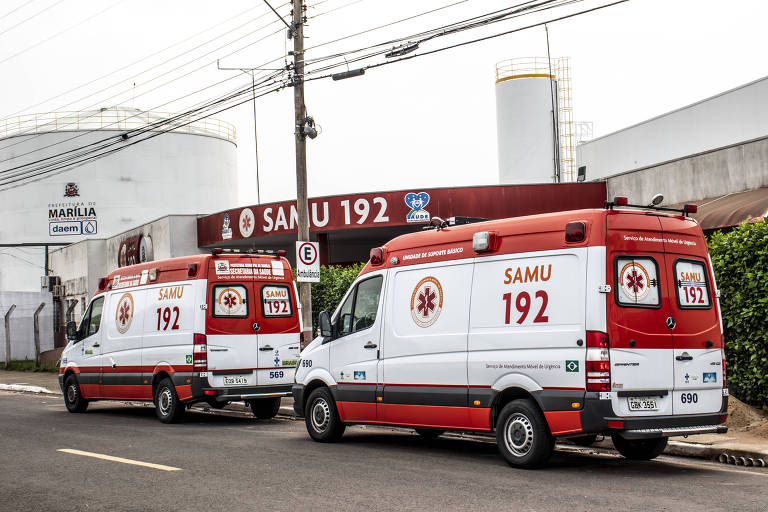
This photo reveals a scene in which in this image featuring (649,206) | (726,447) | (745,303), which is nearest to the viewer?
(649,206)

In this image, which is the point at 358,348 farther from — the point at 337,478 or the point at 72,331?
the point at 72,331

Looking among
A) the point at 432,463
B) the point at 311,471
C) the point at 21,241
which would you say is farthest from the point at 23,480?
the point at 21,241

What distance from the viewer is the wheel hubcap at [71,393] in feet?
59.9

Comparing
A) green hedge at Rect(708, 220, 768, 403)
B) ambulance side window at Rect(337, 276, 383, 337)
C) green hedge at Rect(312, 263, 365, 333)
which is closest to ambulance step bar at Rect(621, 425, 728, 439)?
green hedge at Rect(708, 220, 768, 403)

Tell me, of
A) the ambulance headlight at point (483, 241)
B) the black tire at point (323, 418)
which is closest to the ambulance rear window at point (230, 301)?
the black tire at point (323, 418)

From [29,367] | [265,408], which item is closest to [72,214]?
[29,367]

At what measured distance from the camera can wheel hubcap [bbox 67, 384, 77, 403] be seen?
18266 mm

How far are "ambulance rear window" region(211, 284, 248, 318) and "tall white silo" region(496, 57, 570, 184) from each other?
2439 cm

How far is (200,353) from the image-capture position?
1484cm

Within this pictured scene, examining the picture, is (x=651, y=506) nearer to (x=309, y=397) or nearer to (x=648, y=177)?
(x=309, y=397)

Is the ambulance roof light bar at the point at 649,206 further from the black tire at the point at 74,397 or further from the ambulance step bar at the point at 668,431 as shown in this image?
the black tire at the point at 74,397

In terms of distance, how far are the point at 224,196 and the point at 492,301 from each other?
135 ft

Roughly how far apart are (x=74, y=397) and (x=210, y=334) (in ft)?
16.1

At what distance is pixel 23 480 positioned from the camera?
30.5 ft
